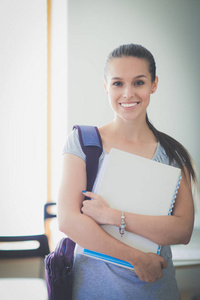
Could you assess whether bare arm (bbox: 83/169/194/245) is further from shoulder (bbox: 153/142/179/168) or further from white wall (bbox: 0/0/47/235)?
white wall (bbox: 0/0/47/235)

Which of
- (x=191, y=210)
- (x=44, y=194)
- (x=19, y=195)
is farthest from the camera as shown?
(x=44, y=194)

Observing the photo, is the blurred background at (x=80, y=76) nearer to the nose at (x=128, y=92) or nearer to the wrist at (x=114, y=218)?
the nose at (x=128, y=92)

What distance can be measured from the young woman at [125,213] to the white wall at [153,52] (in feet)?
4.29

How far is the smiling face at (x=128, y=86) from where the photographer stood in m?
0.86

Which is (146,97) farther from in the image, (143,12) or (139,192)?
(143,12)

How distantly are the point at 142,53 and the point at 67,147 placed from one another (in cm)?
45

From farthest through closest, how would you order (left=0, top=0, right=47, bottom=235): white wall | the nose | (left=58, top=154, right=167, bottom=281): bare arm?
(left=0, top=0, right=47, bottom=235): white wall
the nose
(left=58, top=154, right=167, bottom=281): bare arm

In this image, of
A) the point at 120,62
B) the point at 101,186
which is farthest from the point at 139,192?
the point at 120,62

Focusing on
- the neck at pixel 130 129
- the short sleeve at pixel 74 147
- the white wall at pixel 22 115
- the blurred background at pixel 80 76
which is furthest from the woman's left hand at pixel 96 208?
the white wall at pixel 22 115

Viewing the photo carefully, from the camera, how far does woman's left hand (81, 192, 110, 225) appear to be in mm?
747

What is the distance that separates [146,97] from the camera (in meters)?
0.89

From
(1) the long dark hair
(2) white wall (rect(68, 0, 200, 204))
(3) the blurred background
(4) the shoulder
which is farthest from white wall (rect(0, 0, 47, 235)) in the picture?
(4) the shoulder

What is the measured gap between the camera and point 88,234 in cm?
73

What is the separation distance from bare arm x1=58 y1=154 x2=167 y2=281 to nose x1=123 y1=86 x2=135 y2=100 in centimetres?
31
